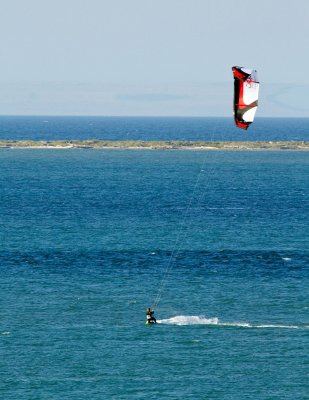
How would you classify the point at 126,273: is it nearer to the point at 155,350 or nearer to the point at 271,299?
the point at 271,299

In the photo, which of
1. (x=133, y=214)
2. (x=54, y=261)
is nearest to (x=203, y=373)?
(x=54, y=261)

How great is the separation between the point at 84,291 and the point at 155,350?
22.0m

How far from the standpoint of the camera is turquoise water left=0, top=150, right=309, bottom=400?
75.1 metres

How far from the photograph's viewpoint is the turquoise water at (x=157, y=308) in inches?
2955

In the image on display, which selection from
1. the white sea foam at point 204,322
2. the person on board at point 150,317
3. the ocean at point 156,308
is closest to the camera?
the ocean at point 156,308
